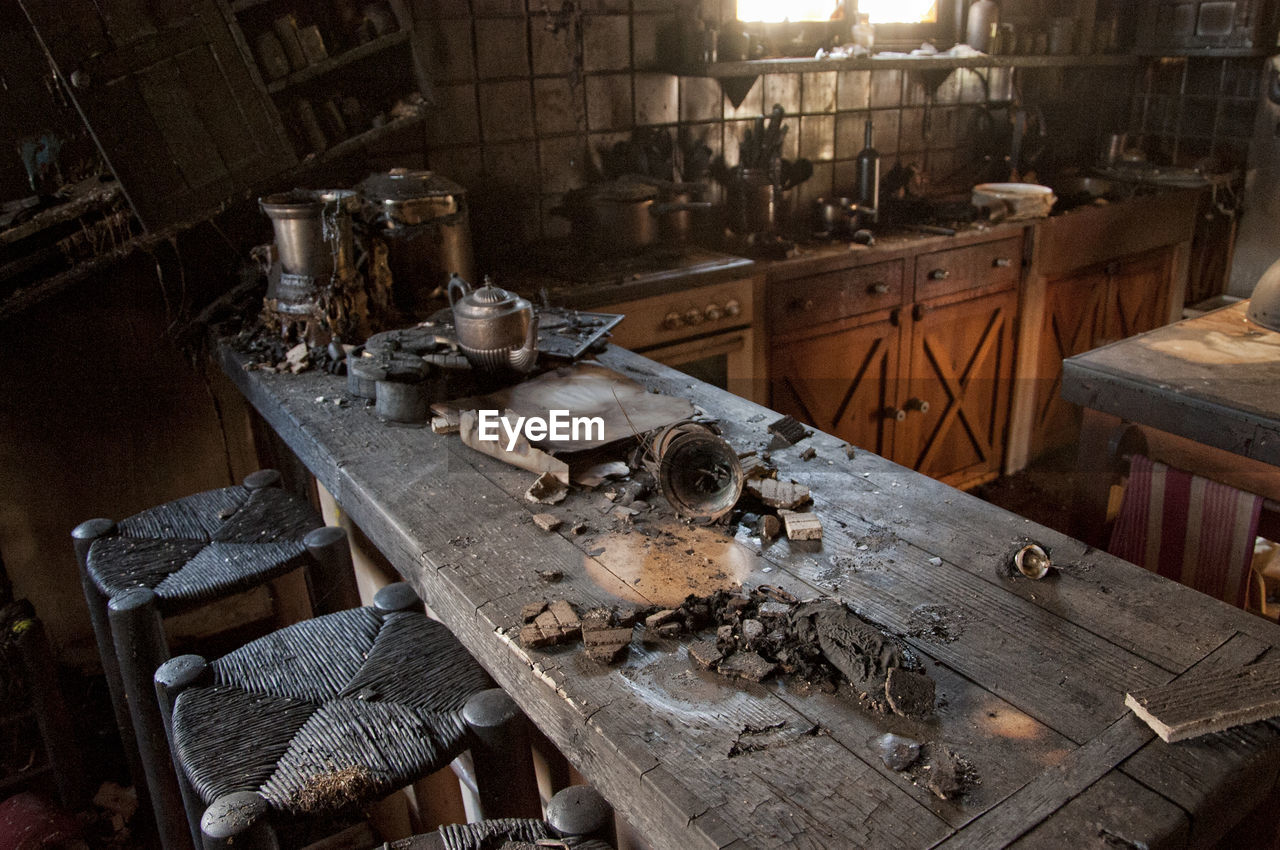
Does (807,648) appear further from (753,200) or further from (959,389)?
(959,389)

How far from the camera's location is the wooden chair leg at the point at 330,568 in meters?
1.93

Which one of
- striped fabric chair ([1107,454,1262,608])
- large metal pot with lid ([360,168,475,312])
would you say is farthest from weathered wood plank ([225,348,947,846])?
striped fabric chair ([1107,454,1262,608])

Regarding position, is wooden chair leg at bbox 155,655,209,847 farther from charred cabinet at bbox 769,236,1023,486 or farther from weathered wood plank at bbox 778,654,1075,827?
charred cabinet at bbox 769,236,1023,486

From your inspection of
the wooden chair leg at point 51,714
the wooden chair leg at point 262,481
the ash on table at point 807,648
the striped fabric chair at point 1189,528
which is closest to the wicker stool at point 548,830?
the ash on table at point 807,648

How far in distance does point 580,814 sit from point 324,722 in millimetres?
482

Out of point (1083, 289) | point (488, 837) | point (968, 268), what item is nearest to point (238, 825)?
point (488, 837)

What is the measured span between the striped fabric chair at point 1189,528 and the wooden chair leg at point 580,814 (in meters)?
2.18

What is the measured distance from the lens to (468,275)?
9.67 ft

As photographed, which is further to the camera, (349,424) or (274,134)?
(274,134)

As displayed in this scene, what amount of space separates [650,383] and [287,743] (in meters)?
1.23

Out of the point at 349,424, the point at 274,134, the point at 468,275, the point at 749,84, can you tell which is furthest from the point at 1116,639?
the point at 749,84

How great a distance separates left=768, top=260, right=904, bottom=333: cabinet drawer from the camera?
3.62m

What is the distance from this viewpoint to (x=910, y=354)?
412 cm

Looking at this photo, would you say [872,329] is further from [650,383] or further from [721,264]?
[650,383]
